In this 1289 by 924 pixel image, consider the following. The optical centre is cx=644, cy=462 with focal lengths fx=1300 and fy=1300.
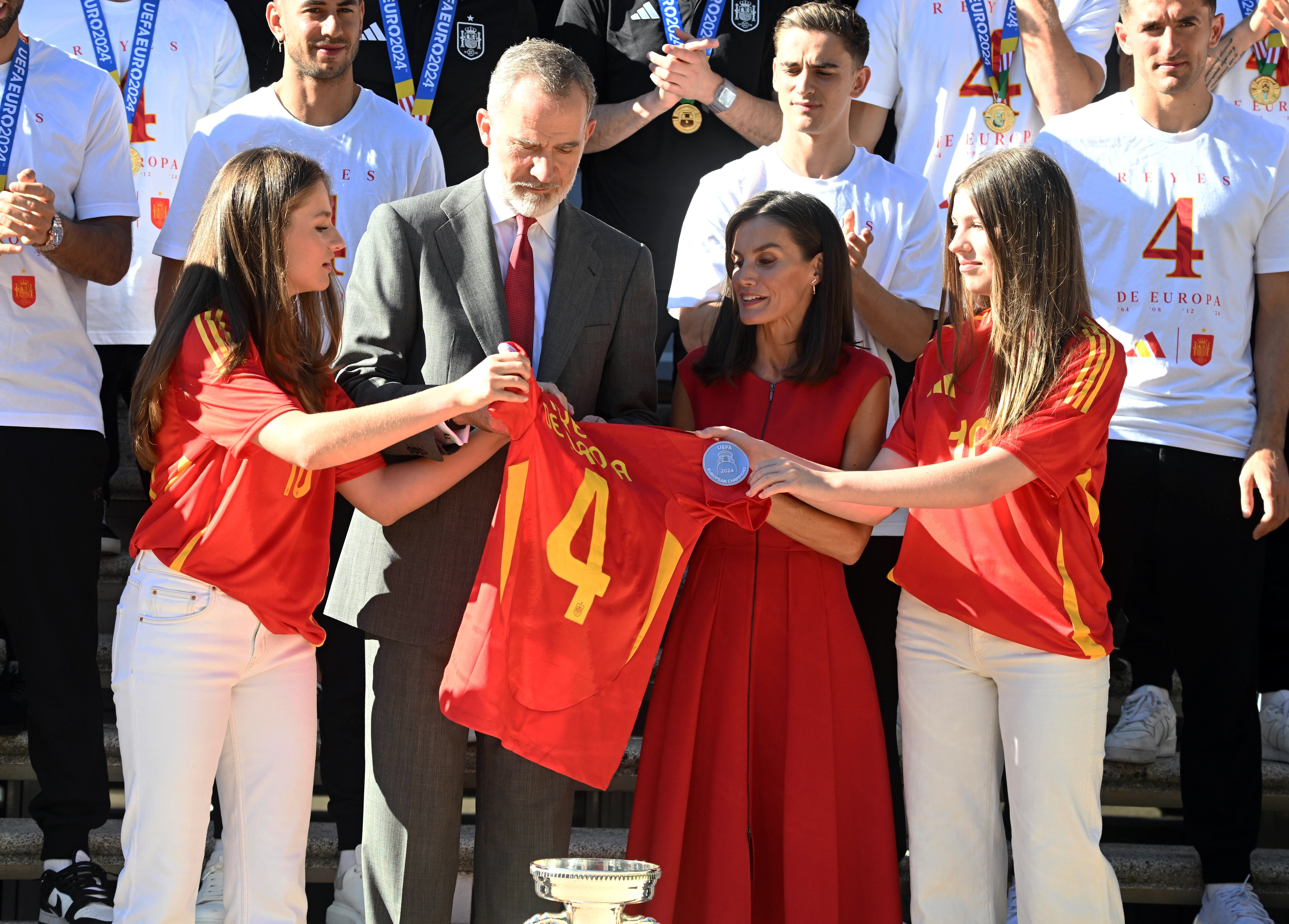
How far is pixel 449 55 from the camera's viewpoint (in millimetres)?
5516

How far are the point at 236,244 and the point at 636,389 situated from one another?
1.11m

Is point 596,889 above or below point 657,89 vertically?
below

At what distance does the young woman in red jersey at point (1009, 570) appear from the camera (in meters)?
3.23

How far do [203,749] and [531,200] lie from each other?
5.21ft

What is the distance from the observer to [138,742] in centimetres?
313

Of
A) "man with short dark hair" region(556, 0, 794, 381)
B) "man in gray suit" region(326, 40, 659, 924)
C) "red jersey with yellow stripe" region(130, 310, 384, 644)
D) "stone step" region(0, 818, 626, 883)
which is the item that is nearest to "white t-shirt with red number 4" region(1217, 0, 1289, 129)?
"man with short dark hair" region(556, 0, 794, 381)

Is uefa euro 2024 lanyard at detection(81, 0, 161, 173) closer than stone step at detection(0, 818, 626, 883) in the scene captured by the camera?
No

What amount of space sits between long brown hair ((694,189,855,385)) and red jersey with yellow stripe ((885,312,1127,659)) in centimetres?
40

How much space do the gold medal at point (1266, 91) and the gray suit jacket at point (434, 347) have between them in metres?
3.23

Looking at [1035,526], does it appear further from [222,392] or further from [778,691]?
[222,392]

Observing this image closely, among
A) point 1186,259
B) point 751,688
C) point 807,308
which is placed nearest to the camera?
point 751,688

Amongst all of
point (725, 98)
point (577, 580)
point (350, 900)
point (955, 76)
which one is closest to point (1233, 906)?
point (577, 580)

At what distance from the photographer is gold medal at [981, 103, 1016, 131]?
509cm

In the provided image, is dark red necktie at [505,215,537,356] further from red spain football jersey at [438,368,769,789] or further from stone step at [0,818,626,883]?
stone step at [0,818,626,883]
